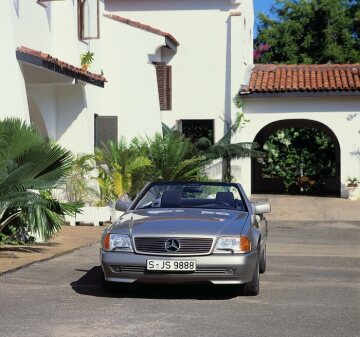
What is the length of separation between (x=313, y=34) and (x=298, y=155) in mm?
7306

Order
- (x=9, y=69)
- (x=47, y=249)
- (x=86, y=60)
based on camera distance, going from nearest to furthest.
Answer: (x=47, y=249) < (x=9, y=69) < (x=86, y=60)

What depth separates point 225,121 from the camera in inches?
1167

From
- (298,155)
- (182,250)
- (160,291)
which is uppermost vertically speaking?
(298,155)

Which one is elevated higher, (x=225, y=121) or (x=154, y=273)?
(x=225, y=121)

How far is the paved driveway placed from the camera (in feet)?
25.9

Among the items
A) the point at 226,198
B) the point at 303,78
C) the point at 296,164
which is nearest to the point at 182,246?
the point at 226,198

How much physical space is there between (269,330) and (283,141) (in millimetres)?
29353

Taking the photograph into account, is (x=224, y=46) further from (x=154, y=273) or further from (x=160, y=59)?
(x=154, y=273)

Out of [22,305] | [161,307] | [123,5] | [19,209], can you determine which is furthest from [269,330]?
[123,5]

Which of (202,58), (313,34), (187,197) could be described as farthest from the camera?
(313,34)

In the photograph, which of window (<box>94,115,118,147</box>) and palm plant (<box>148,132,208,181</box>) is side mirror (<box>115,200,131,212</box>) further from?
window (<box>94,115,118,147</box>)

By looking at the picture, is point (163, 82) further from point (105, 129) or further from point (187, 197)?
point (187, 197)

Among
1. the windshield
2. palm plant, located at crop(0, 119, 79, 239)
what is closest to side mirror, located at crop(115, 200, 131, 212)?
the windshield

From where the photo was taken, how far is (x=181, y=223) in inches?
394
